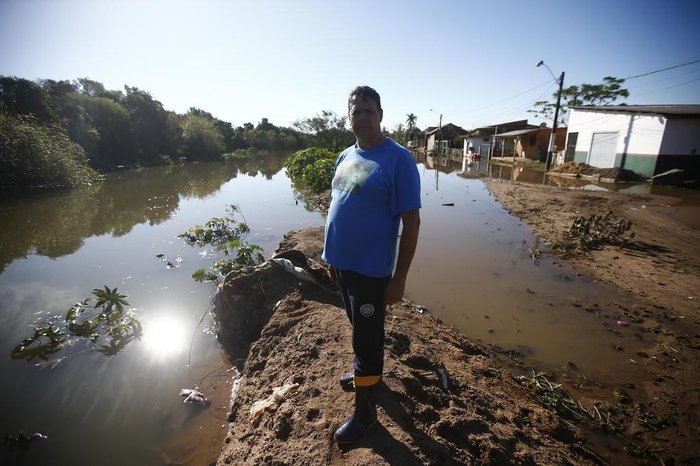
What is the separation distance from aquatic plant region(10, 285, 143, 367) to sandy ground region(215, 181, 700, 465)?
1468mm

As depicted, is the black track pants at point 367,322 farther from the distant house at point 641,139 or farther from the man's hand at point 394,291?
the distant house at point 641,139

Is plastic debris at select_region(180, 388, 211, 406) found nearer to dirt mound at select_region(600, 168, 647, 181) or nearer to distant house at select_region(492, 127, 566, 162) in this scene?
dirt mound at select_region(600, 168, 647, 181)

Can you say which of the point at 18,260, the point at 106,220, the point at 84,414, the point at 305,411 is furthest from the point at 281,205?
the point at 305,411

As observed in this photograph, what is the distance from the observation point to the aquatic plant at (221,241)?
19.4 feet

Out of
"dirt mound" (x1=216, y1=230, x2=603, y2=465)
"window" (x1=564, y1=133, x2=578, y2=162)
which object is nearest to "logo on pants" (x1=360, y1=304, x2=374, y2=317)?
"dirt mound" (x1=216, y1=230, x2=603, y2=465)

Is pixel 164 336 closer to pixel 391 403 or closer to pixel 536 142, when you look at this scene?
pixel 391 403

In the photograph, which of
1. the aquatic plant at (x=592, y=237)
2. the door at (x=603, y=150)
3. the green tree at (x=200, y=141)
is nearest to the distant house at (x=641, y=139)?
the door at (x=603, y=150)

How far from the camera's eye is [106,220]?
34.5 ft

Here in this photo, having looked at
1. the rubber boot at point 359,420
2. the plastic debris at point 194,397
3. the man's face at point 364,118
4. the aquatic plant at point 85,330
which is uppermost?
the man's face at point 364,118

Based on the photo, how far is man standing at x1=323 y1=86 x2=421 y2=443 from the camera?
5.30 feet

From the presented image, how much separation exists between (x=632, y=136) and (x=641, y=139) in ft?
1.72

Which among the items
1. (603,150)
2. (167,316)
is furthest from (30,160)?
(603,150)

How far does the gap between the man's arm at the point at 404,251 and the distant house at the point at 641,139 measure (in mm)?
20937

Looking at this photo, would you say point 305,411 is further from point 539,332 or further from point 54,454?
point 539,332
